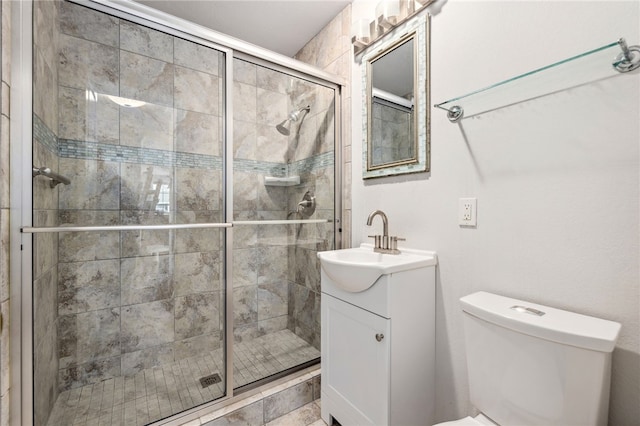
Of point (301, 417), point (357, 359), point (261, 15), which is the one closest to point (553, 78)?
point (357, 359)

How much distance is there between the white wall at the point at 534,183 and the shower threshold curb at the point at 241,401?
2.48 feet

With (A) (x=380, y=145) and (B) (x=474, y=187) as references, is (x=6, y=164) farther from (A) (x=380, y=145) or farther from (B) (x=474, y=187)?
(B) (x=474, y=187)

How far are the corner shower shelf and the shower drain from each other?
5.96 feet

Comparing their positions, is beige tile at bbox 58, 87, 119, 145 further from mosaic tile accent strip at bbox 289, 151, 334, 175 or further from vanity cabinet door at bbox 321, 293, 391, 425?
vanity cabinet door at bbox 321, 293, 391, 425

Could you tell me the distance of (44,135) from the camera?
118 centimetres

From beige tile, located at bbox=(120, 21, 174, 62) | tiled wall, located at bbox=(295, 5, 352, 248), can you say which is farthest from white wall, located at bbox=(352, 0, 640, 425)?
beige tile, located at bbox=(120, 21, 174, 62)

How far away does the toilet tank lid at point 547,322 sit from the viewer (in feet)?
2.40

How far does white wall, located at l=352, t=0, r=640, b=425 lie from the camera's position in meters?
0.83

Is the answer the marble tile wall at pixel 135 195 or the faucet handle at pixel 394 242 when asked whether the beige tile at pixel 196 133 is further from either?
the faucet handle at pixel 394 242

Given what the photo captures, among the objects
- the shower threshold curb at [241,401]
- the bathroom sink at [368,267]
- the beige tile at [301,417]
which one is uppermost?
the bathroom sink at [368,267]

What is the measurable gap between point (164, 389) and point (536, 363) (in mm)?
1784

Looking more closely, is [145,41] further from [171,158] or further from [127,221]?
[127,221]

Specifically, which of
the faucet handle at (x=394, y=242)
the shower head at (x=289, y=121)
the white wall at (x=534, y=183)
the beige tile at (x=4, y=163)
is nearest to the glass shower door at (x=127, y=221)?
the beige tile at (x=4, y=163)

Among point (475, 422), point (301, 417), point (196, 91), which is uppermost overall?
point (196, 91)
